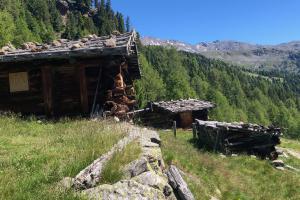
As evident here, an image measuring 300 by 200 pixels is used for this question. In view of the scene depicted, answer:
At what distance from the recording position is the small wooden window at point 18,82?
682 inches

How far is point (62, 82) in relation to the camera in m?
17.0

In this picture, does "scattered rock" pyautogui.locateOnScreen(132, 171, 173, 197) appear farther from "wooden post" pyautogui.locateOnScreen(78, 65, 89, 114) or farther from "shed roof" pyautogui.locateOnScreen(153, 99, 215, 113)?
"shed roof" pyautogui.locateOnScreen(153, 99, 215, 113)

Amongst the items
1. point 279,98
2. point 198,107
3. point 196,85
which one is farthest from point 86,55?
point 279,98

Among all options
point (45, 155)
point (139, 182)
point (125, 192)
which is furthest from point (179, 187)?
point (45, 155)

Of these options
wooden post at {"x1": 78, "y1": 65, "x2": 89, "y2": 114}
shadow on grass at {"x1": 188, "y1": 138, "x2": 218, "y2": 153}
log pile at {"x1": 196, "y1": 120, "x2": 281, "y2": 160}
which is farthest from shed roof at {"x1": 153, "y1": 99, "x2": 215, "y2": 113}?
wooden post at {"x1": 78, "y1": 65, "x2": 89, "y2": 114}

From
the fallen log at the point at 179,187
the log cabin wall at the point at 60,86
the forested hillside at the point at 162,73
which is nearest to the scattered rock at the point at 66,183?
the fallen log at the point at 179,187

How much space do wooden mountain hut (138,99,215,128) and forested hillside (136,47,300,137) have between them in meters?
34.0

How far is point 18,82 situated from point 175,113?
2227 centimetres

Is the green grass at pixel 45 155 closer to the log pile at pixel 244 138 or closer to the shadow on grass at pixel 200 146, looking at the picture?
the shadow on grass at pixel 200 146

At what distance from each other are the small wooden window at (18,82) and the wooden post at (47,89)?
0.86 meters

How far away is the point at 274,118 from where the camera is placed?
118625 mm

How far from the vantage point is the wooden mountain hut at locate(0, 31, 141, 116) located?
16.4 metres

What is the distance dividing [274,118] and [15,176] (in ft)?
386

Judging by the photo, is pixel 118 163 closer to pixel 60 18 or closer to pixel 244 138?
pixel 244 138
